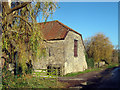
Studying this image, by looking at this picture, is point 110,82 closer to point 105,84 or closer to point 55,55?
point 105,84

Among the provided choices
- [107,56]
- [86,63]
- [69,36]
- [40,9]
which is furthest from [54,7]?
[107,56]

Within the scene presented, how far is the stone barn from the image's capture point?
43.0ft

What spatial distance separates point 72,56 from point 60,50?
6.64ft

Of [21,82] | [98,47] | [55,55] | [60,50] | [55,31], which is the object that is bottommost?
[21,82]

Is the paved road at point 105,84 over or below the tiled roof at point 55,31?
below

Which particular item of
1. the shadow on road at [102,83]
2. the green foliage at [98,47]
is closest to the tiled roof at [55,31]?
the shadow on road at [102,83]

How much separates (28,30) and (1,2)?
1785mm

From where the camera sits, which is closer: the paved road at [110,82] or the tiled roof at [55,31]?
the paved road at [110,82]

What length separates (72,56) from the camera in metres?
14.7

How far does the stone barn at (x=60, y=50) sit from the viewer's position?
13.1 meters

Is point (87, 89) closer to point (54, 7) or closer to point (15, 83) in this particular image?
point (15, 83)

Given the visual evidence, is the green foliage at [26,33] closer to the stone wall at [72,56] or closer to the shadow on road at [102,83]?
the shadow on road at [102,83]

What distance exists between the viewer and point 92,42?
23.1 metres


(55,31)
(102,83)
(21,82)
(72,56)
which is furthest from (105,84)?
(55,31)
